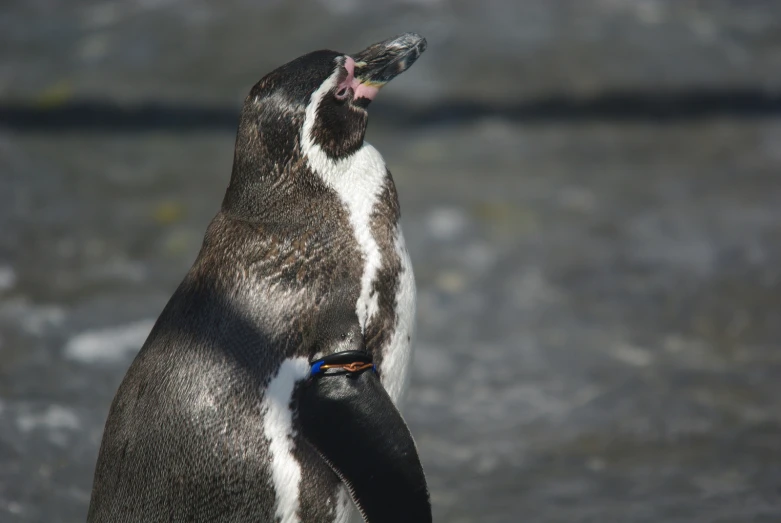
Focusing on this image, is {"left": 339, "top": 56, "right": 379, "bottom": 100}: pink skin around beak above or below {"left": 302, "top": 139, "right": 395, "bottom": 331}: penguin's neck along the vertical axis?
above

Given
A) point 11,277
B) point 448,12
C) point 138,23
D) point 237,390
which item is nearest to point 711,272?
point 448,12

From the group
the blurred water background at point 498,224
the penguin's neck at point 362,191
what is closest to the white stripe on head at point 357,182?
the penguin's neck at point 362,191

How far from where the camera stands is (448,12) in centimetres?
588

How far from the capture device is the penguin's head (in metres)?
2.25

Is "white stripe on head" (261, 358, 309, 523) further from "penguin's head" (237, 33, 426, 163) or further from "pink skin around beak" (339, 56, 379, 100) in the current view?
"pink skin around beak" (339, 56, 379, 100)

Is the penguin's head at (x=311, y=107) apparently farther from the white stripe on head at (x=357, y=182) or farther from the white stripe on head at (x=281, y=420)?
the white stripe on head at (x=281, y=420)

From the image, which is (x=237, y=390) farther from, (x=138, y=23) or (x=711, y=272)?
(x=138, y=23)

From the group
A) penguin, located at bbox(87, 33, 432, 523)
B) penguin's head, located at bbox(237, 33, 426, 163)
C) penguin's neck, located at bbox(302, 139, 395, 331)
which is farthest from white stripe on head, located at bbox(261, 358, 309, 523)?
penguin's head, located at bbox(237, 33, 426, 163)

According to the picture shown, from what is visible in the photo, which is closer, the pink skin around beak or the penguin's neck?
Answer: the penguin's neck

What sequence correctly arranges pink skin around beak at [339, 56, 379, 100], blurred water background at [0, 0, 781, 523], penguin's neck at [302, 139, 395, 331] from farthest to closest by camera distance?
blurred water background at [0, 0, 781, 523]
pink skin around beak at [339, 56, 379, 100]
penguin's neck at [302, 139, 395, 331]

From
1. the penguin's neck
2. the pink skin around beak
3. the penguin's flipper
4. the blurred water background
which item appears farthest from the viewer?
the blurred water background

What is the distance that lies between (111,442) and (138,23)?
14.0ft

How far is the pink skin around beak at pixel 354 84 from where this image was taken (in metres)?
2.39

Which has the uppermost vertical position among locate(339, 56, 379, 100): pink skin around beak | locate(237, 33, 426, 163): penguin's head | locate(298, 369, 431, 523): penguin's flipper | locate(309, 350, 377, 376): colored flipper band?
locate(339, 56, 379, 100): pink skin around beak
